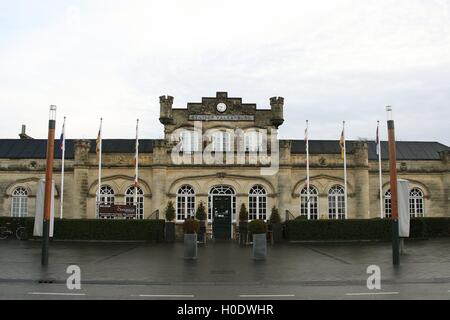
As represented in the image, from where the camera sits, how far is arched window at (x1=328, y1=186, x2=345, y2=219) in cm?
3403

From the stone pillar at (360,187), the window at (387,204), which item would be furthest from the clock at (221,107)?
the window at (387,204)

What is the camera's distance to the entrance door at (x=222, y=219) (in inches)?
1298

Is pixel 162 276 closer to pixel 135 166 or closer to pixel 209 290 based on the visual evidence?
pixel 209 290

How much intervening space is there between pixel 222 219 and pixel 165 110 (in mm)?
8661

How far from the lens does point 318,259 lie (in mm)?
18703

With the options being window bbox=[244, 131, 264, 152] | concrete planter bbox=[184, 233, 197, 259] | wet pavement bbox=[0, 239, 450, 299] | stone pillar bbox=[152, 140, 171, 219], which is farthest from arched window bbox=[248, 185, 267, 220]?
concrete planter bbox=[184, 233, 197, 259]

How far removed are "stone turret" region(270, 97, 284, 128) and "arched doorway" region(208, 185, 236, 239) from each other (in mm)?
5969

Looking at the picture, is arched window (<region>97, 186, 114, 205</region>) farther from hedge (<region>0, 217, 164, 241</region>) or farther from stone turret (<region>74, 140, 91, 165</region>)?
Answer: hedge (<region>0, 217, 164, 241</region>)

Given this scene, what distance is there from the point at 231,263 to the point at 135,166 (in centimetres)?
1607

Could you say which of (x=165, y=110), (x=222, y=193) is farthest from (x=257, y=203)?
(x=165, y=110)

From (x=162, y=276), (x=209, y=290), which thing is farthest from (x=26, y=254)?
(x=209, y=290)

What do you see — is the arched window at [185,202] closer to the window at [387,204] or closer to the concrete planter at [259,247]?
the window at [387,204]

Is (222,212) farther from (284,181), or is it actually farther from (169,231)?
(169,231)

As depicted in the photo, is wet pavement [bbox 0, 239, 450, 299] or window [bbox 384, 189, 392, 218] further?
window [bbox 384, 189, 392, 218]
